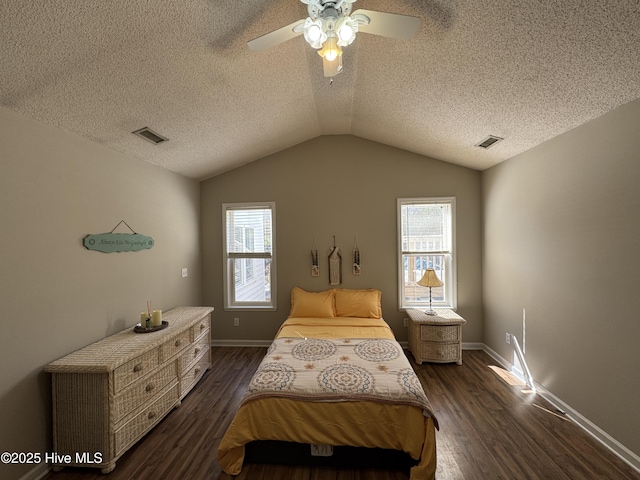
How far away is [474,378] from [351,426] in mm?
2005

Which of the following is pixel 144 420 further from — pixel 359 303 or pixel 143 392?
pixel 359 303

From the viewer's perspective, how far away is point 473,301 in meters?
3.90

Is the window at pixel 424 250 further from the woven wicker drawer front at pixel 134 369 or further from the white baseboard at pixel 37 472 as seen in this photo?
the white baseboard at pixel 37 472

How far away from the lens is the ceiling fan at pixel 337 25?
4.28 feet

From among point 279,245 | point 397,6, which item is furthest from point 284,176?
point 397,6

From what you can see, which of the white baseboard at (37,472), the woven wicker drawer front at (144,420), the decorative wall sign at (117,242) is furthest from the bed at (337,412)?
the decorative wall sign at (117,242)

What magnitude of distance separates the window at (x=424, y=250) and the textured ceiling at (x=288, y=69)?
1177mm

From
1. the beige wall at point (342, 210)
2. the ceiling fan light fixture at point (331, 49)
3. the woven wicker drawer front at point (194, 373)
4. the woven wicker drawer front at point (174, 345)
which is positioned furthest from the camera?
the beige wall at point (342, 210)

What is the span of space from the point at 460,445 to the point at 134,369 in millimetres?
2585

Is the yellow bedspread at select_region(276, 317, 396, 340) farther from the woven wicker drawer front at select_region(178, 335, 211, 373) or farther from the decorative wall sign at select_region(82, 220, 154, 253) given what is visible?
the decorative wall sign at select_region(82, 220, 154, 253)

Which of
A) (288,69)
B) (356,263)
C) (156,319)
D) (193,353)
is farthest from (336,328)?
(288,69)

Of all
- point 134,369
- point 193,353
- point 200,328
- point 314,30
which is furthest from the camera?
point 200,328

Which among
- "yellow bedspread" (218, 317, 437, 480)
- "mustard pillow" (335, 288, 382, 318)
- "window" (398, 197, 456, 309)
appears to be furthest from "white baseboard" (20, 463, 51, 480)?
"window" (398, 197, 456, 309)

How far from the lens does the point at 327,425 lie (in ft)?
6.11
